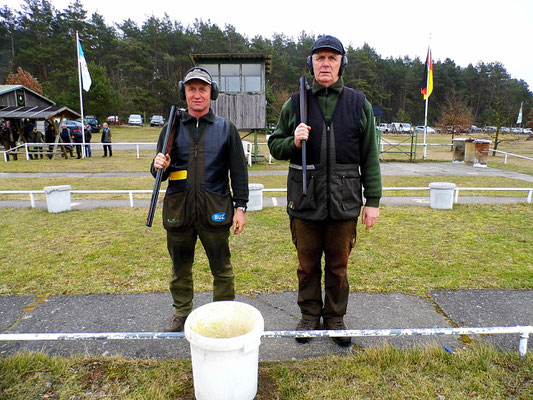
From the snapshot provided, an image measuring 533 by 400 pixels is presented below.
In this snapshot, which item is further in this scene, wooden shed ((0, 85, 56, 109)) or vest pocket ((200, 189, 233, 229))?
wooden shed ((0, 85, 56, 109))

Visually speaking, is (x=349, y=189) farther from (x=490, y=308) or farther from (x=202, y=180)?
(x=490, y=308)

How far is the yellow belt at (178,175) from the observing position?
9.25 feet

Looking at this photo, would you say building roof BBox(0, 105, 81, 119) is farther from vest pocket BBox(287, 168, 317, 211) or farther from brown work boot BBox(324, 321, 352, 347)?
brown work boot BBox(324, 321, 352, 347)

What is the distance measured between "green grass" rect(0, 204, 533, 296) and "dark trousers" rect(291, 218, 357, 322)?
88 cm

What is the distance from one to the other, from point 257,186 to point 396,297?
4.01 meters

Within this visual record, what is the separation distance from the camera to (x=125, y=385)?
7.97 feet

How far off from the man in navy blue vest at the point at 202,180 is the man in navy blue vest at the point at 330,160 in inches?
15.4

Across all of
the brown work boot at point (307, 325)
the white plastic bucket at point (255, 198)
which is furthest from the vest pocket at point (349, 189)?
the white plastic bucket at point (255, 198)

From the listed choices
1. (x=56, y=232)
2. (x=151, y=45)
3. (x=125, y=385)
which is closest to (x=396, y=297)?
(x=125, y=385)

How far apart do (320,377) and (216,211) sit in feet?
4.46

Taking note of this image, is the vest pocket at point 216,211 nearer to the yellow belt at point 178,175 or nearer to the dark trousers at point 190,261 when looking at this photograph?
the dark trousers at point 190,261

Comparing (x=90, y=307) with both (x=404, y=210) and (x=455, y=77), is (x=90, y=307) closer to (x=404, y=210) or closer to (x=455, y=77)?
(x=404, y=210)

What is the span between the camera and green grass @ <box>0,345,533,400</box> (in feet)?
7.66

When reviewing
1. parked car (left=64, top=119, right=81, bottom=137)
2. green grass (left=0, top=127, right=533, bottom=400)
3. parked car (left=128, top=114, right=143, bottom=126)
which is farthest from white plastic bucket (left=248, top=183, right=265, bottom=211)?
parked car (left=128, top=114, right=143, bottom=126)
